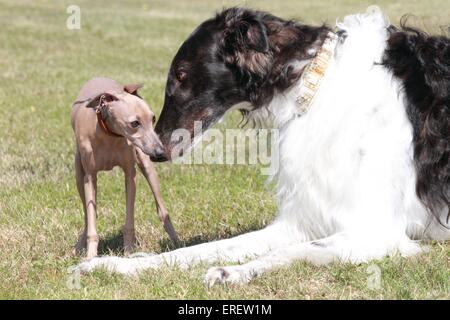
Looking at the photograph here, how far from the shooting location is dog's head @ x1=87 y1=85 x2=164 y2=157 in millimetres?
5117

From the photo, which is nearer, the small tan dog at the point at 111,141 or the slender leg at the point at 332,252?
the slender leg at the point at 332,252

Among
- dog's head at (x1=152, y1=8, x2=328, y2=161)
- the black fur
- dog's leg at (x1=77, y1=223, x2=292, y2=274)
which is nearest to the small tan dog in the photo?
dog's head at (x1=152, y1=8, x2=328, y2=161)

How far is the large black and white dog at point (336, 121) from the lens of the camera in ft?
16.7

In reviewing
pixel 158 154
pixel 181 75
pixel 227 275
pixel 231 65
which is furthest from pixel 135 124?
pixel 227 275

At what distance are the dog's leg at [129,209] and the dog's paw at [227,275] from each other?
3.12 feet

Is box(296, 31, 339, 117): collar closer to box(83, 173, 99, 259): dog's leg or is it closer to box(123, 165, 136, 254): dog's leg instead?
box(123, 165, 136, 254): dog's leg

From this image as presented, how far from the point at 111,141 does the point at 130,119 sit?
31 cm

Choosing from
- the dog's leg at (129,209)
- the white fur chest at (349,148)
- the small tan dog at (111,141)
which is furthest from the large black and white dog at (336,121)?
the dog's leg at (129,209)

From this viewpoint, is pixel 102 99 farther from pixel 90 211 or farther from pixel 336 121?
pixel 336 121

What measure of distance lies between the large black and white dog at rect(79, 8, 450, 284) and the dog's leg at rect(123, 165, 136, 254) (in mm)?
351

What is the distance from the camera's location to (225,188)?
23.8ft

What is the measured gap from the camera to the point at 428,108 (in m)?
5.13

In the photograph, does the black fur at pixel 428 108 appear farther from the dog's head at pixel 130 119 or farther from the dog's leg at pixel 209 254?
the dog's head at pixel 130 119
